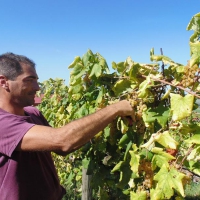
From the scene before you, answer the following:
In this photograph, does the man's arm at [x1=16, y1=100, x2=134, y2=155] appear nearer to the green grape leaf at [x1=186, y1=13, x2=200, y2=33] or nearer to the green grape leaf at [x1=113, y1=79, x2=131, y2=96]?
the green grape leaf at [x1=113, y1=79, x2=131, y2=96]

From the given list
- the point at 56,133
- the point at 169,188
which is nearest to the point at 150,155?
the point at 169,188

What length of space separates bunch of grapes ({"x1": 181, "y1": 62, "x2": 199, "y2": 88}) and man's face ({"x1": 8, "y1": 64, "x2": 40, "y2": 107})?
3.91 ft

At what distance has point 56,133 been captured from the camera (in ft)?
5.70

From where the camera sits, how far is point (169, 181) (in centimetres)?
141

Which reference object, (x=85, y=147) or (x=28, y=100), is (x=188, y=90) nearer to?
(x=28, y=100)

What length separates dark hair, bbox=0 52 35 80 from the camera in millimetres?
2207

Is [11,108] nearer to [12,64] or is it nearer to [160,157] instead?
[12,64]

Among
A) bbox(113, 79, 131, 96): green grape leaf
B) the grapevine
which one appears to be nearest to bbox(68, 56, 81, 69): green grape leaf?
the grapevine

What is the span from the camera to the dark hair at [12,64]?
2.21 meters

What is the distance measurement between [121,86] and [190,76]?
0.61 metres

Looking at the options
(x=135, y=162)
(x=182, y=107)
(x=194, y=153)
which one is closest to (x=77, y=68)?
(x=135, y=162)

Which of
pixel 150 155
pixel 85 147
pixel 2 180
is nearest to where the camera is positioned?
pixel 150 155

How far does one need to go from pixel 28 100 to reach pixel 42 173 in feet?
1.91

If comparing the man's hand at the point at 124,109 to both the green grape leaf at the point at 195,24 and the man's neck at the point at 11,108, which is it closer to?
the green grape leaf at the point at 195,24
